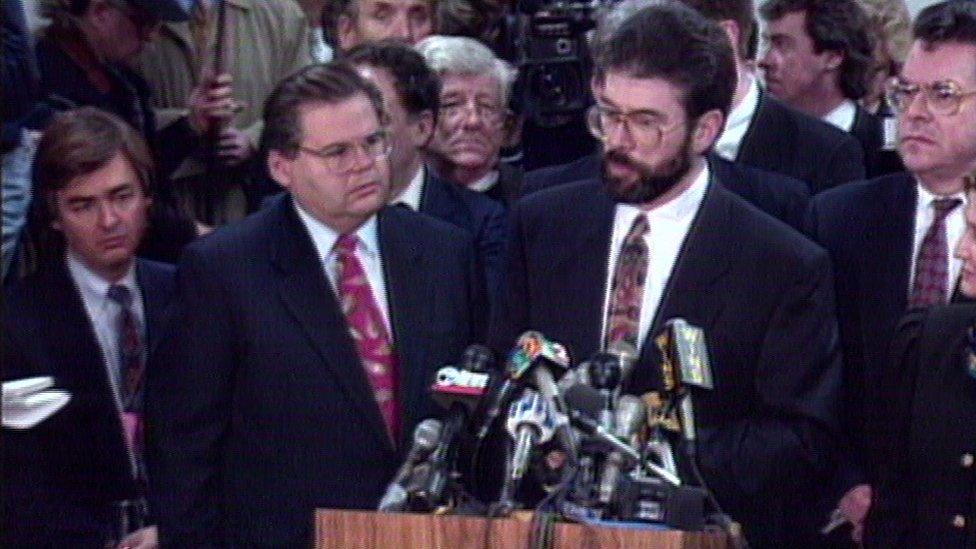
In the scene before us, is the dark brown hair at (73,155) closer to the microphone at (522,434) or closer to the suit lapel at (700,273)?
the suit lapel at (700,273)

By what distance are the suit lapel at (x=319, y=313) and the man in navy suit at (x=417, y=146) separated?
53cm

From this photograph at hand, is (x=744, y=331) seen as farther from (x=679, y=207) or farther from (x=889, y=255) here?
(x=889, y=255)

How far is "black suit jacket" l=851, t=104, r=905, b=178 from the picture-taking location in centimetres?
634

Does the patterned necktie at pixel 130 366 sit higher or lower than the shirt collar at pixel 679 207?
lower

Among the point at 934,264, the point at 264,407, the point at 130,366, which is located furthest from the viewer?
the point at 130,366

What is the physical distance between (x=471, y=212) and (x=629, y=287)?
2.93 ft

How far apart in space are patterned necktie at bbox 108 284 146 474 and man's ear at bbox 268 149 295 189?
48 cm

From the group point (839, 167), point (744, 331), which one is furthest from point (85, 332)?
point (839, 167)

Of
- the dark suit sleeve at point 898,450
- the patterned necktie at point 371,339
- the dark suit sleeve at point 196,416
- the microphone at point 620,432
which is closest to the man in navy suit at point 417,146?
the patterned necktie at point 371,339

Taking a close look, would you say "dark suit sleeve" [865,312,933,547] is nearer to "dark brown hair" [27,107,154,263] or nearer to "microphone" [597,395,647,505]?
"microphone" [597,395,647,505]

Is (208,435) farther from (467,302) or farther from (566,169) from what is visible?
(566,169)

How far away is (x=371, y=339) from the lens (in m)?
4.84

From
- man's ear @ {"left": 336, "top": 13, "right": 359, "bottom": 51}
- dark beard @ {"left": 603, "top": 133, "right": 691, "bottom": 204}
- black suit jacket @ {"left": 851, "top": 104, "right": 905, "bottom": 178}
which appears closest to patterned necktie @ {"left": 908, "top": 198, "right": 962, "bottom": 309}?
dark beard @ {"left": 603, "top": 133, "right": 691, "bottom": 204}

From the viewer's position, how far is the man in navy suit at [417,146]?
5.46 metres
